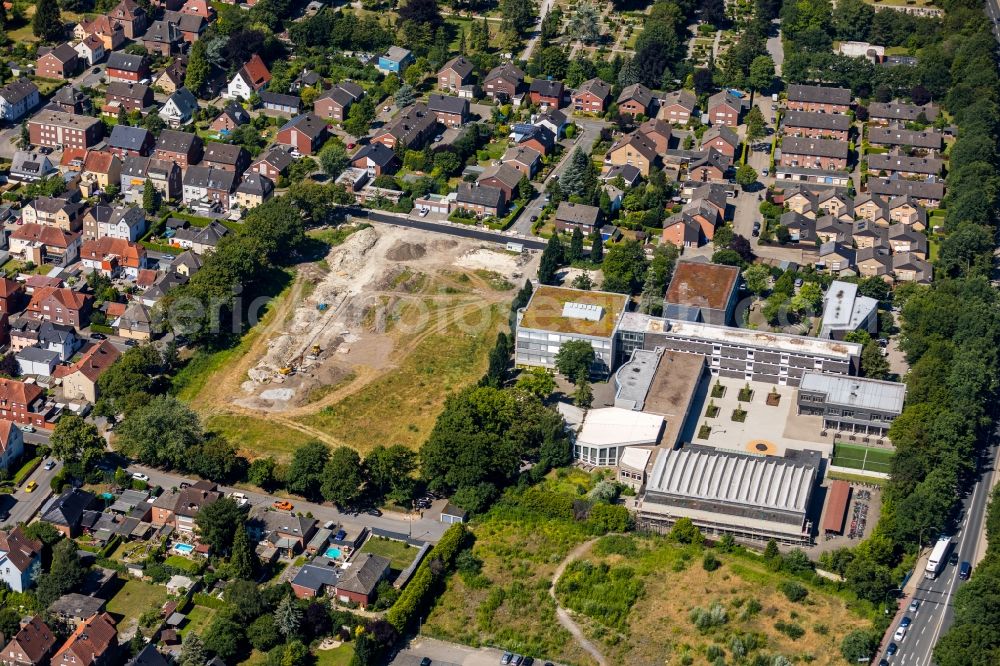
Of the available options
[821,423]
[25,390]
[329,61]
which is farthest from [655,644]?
[329,61]

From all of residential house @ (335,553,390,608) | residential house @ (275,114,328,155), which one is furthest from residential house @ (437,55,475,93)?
residential house @ (335,553,390,608)

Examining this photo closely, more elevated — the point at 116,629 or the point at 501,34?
the point at 501,34

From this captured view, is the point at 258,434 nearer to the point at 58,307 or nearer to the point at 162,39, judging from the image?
the point at 58,307

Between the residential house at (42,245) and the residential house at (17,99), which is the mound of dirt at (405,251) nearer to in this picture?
the residential house at (42,245)

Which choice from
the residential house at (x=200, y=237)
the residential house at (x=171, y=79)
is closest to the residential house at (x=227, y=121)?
the residential house at (x=171, y=79)

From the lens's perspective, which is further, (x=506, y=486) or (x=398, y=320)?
(x=398, y=320)

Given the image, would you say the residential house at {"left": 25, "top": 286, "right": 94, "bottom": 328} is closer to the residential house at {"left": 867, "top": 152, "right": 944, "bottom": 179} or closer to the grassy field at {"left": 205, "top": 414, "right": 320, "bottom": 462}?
the grassy field at {"left": 205, "top": 414, "right": 320, "bottom": 462}

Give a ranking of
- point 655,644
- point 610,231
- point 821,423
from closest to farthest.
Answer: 1. point 655,644
2. point 821,423
3. point 610,231

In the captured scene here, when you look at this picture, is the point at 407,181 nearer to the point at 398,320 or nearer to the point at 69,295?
A: the point at 398,320
